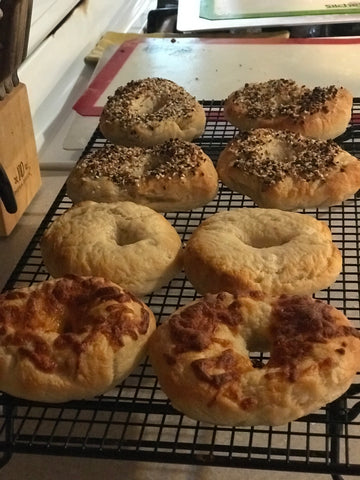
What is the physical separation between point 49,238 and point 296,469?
0.59 m

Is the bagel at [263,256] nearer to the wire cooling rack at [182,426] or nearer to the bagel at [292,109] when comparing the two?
the wire cooling rack at [182,426]

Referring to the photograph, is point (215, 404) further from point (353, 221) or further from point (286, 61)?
point (286, 61)

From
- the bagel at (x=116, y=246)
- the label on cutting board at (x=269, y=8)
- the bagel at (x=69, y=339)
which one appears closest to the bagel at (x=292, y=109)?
the bagel at (x=116, y=246)

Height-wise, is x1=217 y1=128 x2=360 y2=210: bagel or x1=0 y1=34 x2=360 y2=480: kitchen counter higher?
x1=217 y1=128 x2=360 y2=210: bagel

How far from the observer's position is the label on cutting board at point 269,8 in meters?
2.31

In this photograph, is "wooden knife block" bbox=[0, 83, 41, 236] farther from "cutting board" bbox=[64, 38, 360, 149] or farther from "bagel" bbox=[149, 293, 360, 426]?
"bagel" bbox=[149, 293, 360, 426]

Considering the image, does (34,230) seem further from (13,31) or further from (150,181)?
(13,31)

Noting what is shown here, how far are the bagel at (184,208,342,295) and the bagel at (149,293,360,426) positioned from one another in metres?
0.08

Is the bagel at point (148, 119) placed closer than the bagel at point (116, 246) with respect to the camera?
No

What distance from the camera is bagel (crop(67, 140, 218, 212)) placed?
4.11 ft

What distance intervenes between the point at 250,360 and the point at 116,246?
1.11ft

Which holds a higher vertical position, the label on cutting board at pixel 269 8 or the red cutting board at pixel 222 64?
the label on cutting board at pixel 269 8

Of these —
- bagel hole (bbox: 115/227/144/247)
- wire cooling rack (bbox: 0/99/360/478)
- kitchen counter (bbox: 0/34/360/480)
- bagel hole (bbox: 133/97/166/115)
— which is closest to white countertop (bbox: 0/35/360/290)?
kitchen counter (bbox: 0/34/360/480)

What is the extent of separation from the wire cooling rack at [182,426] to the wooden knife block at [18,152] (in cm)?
13
